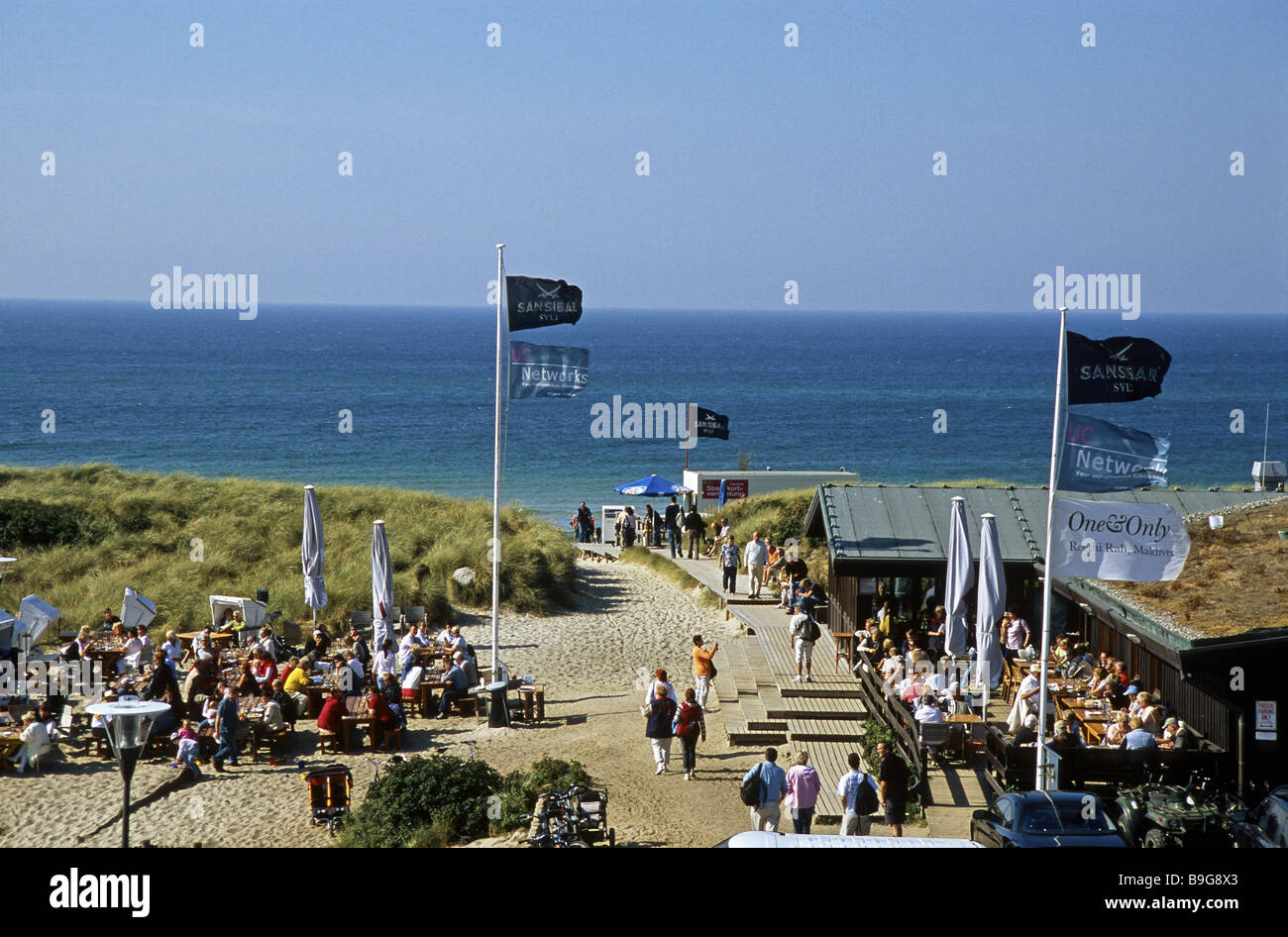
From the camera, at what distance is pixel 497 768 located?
53.6 ft

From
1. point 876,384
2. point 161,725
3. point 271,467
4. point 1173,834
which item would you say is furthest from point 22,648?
point 876,384

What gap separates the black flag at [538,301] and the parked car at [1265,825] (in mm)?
11513

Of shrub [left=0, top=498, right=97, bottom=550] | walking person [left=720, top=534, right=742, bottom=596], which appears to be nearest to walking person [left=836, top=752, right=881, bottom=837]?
walking person [left=720, top=534, right=742, bottom=596]

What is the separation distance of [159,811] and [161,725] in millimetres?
2324

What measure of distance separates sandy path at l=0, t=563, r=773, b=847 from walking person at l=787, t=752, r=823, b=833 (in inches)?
41.0

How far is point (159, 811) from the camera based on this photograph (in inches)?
589

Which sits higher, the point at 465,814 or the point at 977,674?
the point at 977,674

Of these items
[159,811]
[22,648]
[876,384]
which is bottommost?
[159,811]

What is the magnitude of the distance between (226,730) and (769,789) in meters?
Result: 7.92

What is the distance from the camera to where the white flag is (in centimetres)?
1300

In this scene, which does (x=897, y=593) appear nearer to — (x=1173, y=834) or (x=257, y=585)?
(x=1173, y=834)

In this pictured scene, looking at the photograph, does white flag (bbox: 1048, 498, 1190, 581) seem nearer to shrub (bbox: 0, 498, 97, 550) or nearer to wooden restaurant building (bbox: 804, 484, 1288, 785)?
wooden restaurant building (bbox: 804, 484, 1288, 785)

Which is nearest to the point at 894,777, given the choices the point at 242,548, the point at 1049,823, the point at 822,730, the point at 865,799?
the point at 865,799
